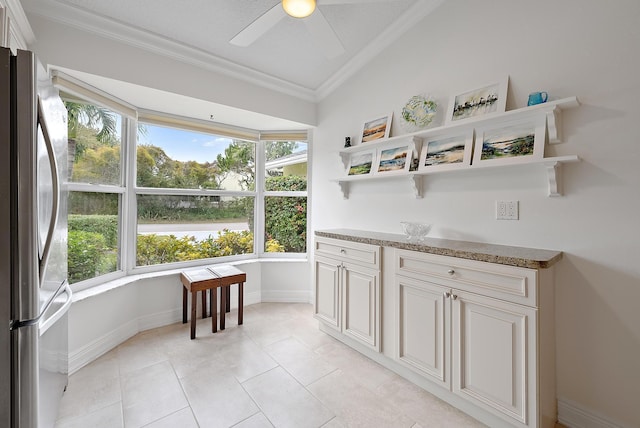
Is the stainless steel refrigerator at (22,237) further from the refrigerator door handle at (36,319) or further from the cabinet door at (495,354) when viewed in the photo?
the cabinet door at (495,354)

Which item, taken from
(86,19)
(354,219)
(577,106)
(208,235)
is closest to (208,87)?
(86,19)

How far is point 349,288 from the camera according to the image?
7.73 feet

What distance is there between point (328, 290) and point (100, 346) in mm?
1917

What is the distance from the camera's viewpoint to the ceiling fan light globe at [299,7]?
156 cm

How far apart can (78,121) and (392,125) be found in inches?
105

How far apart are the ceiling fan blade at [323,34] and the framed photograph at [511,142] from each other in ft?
3.83

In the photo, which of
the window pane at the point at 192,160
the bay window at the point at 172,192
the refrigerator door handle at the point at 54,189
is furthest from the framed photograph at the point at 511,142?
the window pane at the point at 192,160

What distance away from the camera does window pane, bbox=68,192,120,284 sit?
7.29 feet

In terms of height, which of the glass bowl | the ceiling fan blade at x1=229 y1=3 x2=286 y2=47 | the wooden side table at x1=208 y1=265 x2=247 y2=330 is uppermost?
the ceiling fan blade at x1=229 y1=3 x2=286 y2=47

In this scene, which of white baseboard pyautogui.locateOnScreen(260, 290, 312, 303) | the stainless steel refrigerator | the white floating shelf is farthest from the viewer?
white baseboard pyautogui.locateOnScreen(260, 290, 312, 303)

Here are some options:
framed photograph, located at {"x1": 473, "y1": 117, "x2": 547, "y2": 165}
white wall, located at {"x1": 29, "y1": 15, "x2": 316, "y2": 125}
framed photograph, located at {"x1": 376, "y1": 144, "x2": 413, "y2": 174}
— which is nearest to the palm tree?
white wall, located at {"x1": 29, "y1": 15, "x2": 316, "y2": 125}

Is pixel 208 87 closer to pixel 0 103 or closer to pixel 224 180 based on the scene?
pixel 224 180

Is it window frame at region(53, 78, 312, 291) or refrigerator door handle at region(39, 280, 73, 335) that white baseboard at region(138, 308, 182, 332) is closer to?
window frame at region(53, 78, 312, 291)

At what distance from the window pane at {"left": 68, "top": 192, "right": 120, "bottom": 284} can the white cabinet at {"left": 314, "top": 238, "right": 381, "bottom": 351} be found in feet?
6.37
